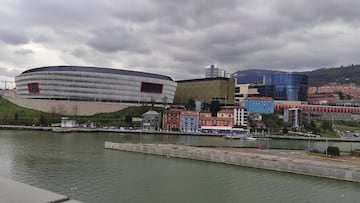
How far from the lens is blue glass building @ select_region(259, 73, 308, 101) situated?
311ft

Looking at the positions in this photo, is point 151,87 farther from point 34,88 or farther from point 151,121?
point 34,88

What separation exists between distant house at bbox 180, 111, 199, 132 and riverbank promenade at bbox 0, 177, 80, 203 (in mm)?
52522

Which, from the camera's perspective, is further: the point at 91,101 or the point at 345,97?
the point at 345,97

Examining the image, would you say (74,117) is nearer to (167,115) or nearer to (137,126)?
(137,126)

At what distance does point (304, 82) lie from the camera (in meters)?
96.9

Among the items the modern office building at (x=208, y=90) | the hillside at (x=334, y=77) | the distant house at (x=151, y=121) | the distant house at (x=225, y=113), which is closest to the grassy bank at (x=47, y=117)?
the distant house at (x=151, y=121)

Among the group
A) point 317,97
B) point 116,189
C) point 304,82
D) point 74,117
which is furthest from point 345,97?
point 116,189

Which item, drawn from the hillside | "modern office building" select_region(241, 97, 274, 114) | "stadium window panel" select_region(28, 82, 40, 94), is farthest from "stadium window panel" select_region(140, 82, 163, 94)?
the hillside

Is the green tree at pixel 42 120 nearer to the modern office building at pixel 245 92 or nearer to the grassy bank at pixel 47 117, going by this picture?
the grassy bank at pixel 47 117

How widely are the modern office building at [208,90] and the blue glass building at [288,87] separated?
13283mm

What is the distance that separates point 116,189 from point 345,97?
391 feet

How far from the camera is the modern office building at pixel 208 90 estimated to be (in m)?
89.4

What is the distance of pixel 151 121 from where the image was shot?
60.9 meters

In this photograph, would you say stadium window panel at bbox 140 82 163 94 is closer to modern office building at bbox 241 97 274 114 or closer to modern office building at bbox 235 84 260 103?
modern office building at bbox 241 97 274 114
